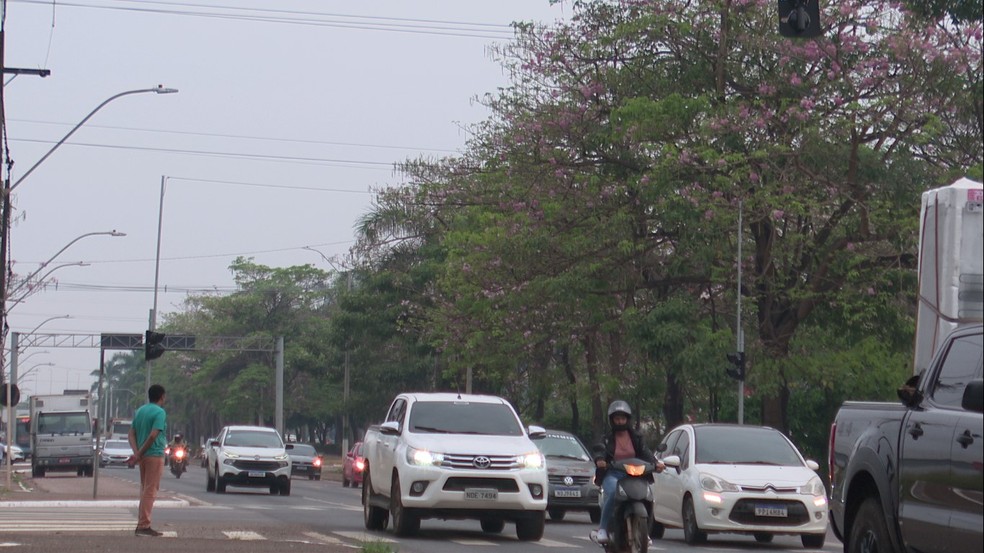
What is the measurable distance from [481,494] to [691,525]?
9.00ft

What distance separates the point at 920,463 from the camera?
366 inches

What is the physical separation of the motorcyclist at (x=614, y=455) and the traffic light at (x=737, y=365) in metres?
18.6

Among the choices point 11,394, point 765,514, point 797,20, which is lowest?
point 765,514

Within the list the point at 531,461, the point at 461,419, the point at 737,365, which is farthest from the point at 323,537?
the point at 737,365

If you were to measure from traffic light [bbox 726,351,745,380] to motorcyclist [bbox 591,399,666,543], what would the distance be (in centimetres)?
1861

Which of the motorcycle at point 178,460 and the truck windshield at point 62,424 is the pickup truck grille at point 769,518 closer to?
the motorcycle at point 178,460

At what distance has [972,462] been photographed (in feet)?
27.3

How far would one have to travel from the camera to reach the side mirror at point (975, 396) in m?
7.61

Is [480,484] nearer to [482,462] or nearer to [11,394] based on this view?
[482,462]

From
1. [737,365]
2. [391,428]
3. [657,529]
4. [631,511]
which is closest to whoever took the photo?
[631,511]

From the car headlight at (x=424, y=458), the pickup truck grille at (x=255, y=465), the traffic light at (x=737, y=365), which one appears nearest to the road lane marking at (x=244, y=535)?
the car headlight at (x=424, y=458)

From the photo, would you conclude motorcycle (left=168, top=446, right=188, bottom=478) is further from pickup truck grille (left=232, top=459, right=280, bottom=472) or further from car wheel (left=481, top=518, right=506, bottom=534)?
car wheel (left=481, top=518, right=506, bottom=534)

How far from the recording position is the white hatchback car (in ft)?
58.9

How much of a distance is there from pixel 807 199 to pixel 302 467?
3053cm
